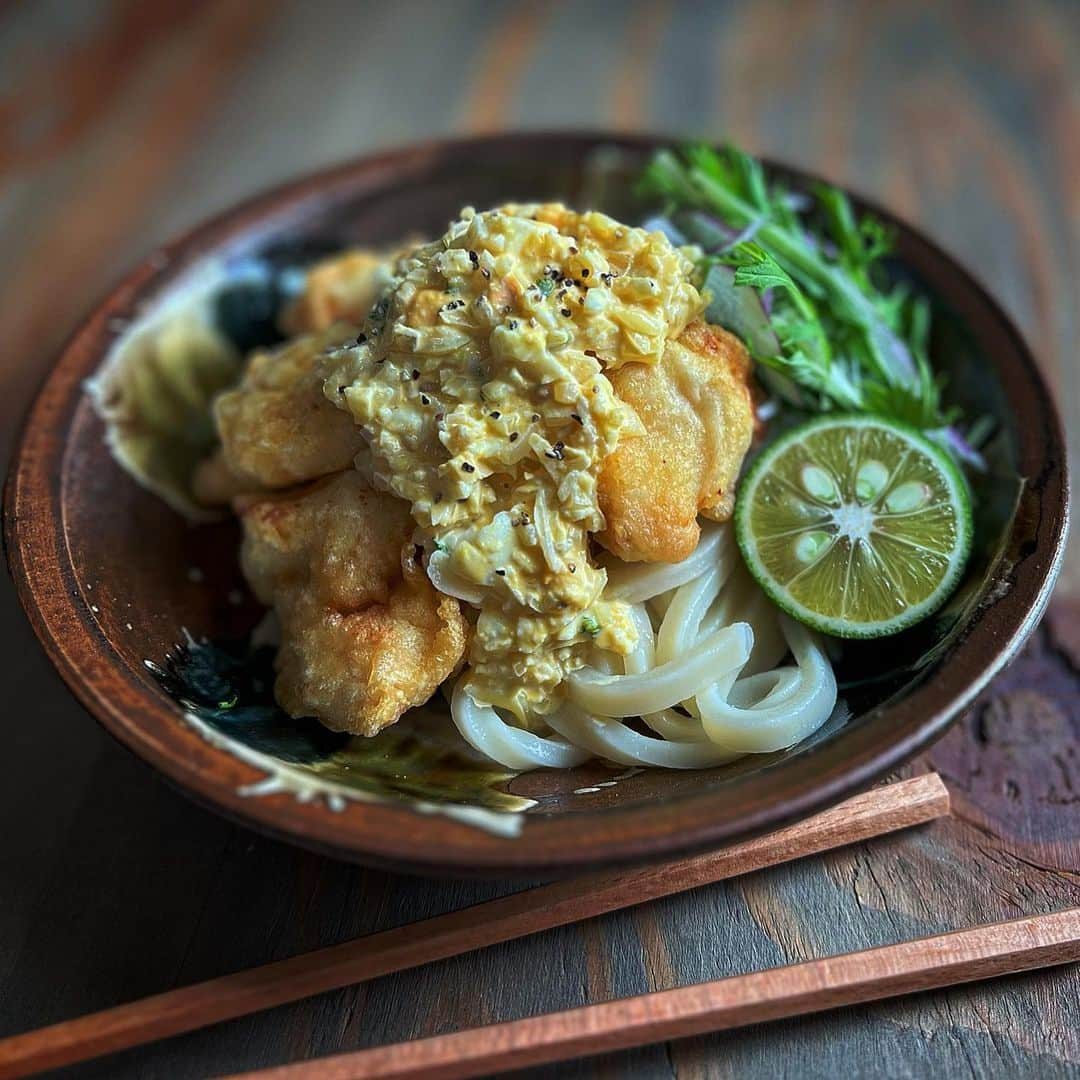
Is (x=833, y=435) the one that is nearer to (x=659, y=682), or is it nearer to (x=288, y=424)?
(x=659, y=682)

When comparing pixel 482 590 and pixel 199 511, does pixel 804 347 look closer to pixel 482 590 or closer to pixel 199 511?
pixel 482 590

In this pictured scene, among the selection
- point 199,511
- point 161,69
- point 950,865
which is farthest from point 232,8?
point 950,865

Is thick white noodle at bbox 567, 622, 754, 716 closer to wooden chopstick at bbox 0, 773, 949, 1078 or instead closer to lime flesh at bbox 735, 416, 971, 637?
lime flesh at bbox 735, 416, 971, 637

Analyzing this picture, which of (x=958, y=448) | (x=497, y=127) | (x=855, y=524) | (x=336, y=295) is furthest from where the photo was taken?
(x=497, y=127)

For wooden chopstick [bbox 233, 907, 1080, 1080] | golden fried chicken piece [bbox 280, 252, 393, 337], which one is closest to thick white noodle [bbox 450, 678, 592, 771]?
wooden chopstick [bbox 233, 907, 1080, 1080]

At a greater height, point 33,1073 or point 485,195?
point 485,195

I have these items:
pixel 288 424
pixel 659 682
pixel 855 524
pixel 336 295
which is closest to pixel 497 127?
pixel 336 295
